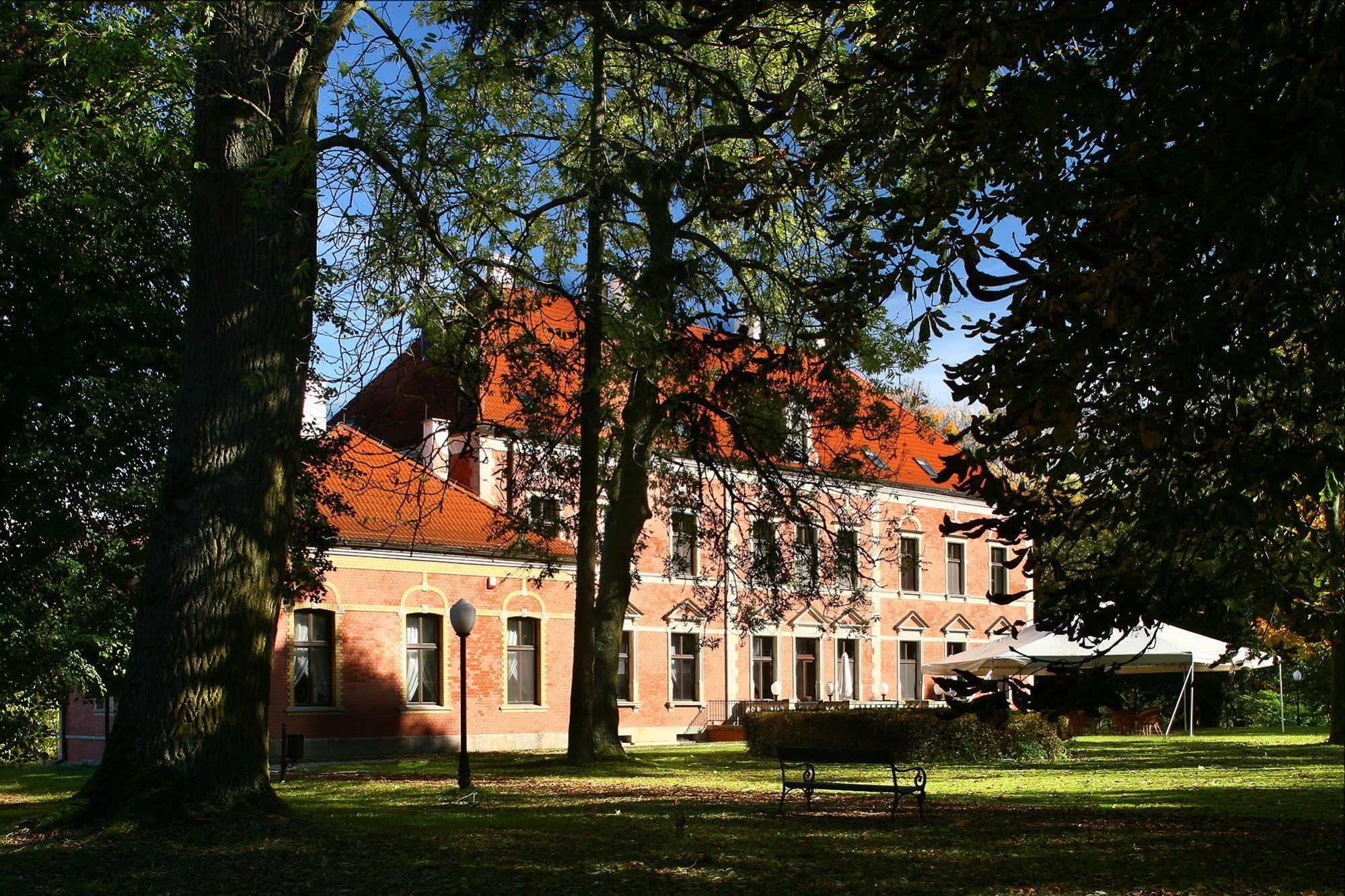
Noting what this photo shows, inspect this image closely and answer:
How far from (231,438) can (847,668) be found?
→ 31284 mm

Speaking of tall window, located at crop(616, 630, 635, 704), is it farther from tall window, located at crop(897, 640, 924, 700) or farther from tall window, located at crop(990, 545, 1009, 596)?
tall window, located at crop(990, 545, 1009, 596)

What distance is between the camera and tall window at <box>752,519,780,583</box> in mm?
17688

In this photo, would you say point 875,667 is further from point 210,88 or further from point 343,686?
point 210,88

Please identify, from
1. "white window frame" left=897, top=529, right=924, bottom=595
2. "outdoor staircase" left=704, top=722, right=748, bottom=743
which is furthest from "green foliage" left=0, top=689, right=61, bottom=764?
"white window frame" left=897, top=529, right=924, bottom=595

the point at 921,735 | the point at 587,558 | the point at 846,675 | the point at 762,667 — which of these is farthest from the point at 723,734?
the point at 587,558

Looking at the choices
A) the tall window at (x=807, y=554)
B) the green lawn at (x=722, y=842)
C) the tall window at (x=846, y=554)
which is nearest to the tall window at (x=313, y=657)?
the green lawn at (x=722, y=842)

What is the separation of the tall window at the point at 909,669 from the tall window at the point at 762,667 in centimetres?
548

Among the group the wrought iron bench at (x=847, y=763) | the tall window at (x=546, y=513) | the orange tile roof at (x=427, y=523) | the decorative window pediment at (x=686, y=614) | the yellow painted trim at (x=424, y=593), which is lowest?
the wrought iron bench at (x=847, y=763)

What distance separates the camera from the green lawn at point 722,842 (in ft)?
27.5

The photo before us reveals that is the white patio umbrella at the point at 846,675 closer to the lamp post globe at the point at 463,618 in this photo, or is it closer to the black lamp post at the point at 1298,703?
the black lamp post at the point at 1298,703

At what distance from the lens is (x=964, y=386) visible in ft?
25.1

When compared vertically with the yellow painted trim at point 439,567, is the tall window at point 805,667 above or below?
below

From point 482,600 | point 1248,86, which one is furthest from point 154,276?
point 482,600

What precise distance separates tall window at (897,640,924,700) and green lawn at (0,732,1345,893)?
23.9 metres
